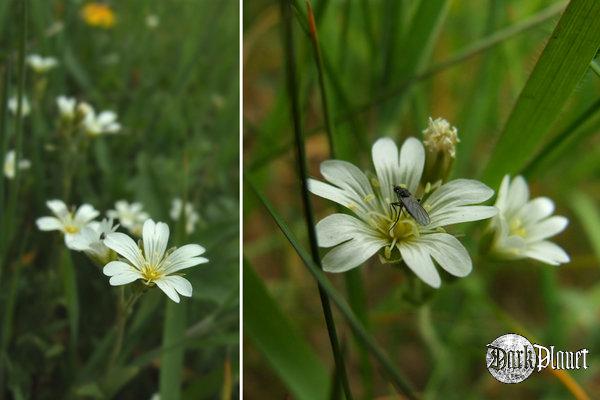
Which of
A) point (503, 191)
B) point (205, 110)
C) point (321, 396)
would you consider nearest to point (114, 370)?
point (321, 396)

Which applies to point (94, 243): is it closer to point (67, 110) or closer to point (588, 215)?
point (67, 110)

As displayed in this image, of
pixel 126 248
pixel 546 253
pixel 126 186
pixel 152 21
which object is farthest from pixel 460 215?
pixel 152 21

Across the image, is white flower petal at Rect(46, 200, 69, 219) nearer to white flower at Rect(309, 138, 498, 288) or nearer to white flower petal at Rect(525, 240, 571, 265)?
white flower at Rect(309, 138, 498, 288)

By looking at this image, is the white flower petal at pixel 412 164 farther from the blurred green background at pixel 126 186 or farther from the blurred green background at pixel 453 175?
the blurred green background at pixel 126 186

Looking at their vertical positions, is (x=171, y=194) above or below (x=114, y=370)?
above

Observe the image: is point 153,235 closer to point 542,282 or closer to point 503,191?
point 503,191

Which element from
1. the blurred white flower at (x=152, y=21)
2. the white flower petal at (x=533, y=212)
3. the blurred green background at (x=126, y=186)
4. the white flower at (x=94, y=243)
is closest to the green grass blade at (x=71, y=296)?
the blurred green background at (x=126, y=186)

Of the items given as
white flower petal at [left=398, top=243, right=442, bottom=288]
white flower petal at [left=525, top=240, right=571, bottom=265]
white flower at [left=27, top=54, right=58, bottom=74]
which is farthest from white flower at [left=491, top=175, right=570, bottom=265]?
white flower at [left=27, top=54, right=58, bottom=74]
